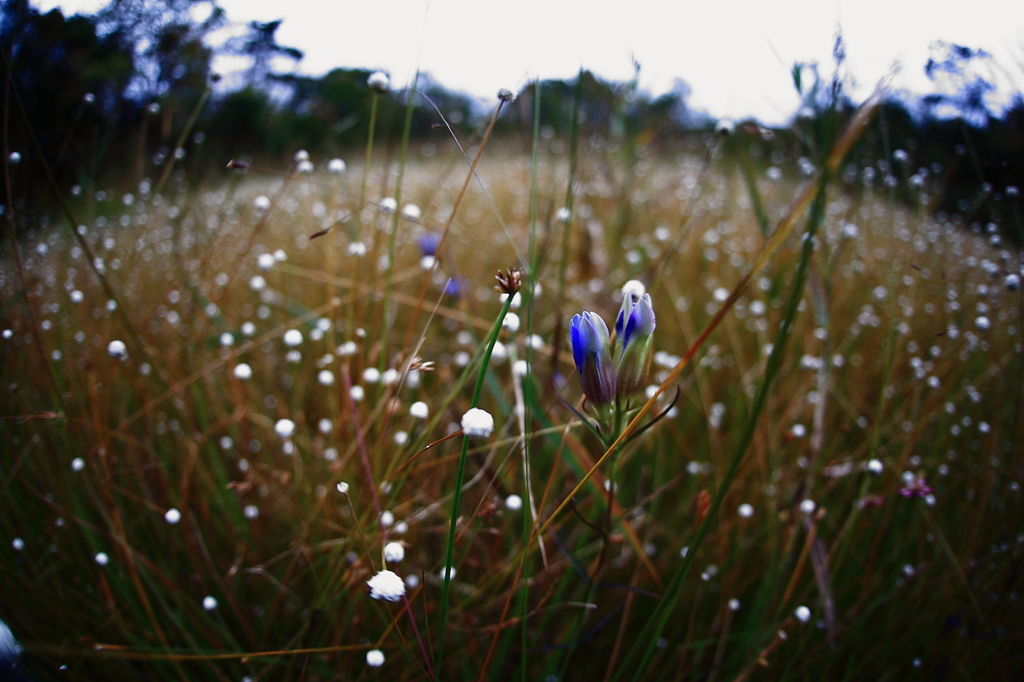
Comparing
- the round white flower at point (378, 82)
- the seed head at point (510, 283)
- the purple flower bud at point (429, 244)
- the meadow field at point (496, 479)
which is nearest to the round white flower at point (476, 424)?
the meadow field at point (496, 479)

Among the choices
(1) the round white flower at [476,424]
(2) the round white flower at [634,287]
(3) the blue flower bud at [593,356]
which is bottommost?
(1) the round white flower at [476,424]

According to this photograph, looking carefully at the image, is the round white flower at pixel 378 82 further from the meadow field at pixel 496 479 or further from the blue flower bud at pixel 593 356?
the blue flower bud at pixel 593 356

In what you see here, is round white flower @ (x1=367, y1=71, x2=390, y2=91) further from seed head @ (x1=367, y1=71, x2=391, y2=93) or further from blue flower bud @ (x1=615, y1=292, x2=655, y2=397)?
blue flower bud @ (x1=615, y1=292, x2=655, y2=397)

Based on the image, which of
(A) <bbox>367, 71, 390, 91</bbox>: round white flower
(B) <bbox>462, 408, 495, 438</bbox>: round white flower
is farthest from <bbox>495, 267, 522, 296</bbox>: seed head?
(A) <bbox>367, 71, 390, 91</bbox>: round white flower

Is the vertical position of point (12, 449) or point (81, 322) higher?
point (81, 322)

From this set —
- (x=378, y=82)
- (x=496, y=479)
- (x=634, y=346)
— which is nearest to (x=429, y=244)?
(x=378, y=82)

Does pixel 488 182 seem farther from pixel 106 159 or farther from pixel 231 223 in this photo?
pixel 106 159

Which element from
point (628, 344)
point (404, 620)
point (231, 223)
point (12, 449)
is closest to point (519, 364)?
point (628, 344)
